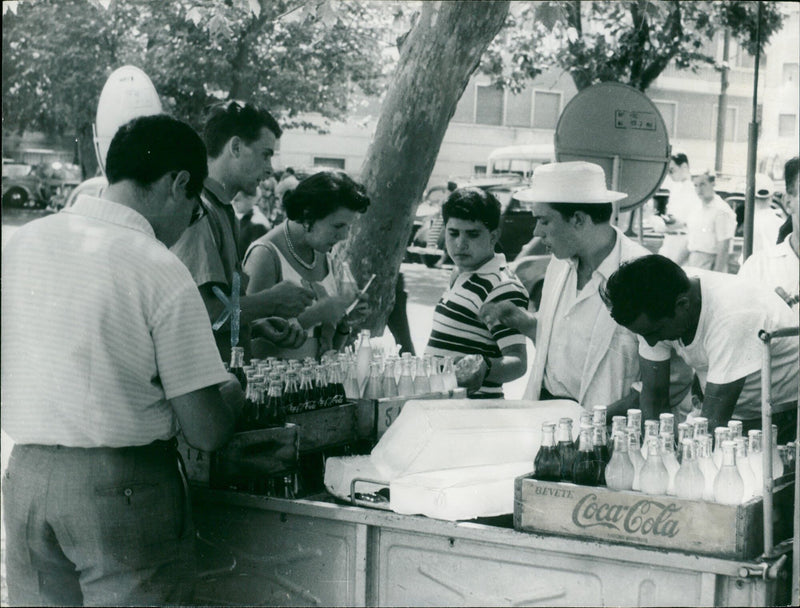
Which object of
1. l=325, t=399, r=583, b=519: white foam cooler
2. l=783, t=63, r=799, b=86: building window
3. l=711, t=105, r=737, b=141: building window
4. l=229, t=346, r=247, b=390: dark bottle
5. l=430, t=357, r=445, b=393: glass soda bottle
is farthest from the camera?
l=711, t=105, r=737, b=141: building window

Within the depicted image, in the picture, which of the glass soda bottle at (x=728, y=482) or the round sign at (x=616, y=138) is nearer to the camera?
the glass soda bottle at (x=728, y=482)

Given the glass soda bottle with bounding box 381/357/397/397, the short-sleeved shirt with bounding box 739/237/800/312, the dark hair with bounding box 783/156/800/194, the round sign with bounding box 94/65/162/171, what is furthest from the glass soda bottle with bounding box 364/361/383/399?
the round sign with bounding box 94/65/162/171

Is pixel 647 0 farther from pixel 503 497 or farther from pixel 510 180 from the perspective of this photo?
pixel 510 180

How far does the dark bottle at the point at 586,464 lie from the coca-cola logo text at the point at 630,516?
10 cm

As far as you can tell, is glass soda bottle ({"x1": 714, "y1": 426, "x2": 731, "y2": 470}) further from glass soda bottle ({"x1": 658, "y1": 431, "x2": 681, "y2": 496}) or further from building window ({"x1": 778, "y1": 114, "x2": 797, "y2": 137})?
building window ({"x1": 778, "y1": 114, "x2": 797, "y2": 137})

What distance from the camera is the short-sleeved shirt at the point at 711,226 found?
1077 cm

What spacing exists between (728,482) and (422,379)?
1.42 m

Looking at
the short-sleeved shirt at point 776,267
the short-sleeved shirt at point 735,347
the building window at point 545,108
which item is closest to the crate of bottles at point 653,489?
the short-sleeved shirt at point 735,347

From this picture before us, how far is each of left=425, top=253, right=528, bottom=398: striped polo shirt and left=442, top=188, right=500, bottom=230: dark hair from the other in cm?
20

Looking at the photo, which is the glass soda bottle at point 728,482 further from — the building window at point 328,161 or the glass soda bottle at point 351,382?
the building window at point 328,161

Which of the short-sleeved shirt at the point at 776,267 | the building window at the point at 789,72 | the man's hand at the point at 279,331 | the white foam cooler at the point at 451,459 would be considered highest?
the building window at the point at 789,72

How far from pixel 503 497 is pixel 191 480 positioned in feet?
3.20

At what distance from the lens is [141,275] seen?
247 centimetres

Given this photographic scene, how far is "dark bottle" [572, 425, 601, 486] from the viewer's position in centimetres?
279
